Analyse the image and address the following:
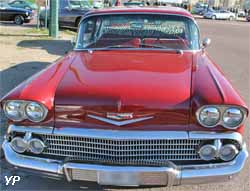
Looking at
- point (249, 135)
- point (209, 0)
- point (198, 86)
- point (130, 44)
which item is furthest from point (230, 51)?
point (209, 0)

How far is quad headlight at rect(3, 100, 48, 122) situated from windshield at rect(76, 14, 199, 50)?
1598 millimetres

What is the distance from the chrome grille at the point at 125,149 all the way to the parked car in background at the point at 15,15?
19280mm

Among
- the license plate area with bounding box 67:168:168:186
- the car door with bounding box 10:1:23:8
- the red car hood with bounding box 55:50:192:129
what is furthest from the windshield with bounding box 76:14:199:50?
the car door with bounding box 10:1:23:8

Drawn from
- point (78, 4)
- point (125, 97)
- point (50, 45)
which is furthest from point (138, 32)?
point (78, 4)

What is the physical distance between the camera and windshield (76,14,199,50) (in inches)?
178

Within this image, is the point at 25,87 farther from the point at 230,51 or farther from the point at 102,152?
the point at 230,51

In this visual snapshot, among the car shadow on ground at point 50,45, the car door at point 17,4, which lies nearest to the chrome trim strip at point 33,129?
the car shadow on ground at point 50,45

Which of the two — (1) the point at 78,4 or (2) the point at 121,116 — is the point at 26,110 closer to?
(2) the point at 121,116

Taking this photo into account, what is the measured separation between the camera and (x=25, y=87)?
10.8 feet

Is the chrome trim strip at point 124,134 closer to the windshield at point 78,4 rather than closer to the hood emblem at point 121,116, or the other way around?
the hood emblem at point 121,116

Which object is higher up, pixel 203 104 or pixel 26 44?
pixel 203 104

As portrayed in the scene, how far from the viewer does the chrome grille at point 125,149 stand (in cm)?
305

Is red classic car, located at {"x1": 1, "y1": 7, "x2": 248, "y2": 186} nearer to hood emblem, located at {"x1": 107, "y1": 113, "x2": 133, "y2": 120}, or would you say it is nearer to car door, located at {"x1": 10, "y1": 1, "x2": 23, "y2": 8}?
hood emblem, located at {"x1": 107, "y1": 113, "x2": 133, "y2": 120}

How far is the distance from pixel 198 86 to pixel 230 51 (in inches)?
469
